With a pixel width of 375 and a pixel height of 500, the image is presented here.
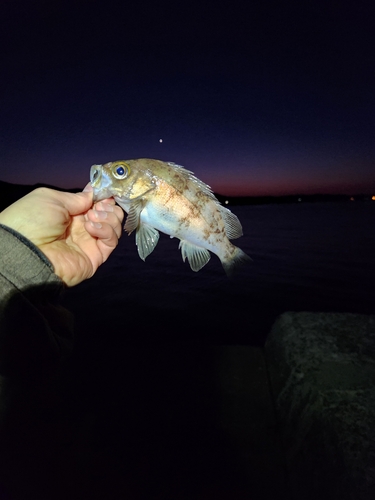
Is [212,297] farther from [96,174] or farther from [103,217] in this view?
[96,174]

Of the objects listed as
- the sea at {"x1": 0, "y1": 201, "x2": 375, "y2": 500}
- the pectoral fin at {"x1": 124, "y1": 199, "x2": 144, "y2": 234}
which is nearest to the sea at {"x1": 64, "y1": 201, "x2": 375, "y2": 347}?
the sea at {"x1": 0, "y1": 201, "x2": 375, "y2": 500}

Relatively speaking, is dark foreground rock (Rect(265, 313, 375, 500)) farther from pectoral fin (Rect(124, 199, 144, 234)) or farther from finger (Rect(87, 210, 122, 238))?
finger (Rect(87, 210, 122, 238))

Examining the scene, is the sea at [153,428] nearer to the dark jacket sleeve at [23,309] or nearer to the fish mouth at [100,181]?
the dark jacket sleeve at [23,309]

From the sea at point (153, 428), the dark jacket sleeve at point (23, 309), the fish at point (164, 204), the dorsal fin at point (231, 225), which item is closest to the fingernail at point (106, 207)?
the fish at point (164, 204)

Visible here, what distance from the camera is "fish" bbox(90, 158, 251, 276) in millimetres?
2963

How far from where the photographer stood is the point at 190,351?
559cm

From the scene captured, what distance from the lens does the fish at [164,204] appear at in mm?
2963

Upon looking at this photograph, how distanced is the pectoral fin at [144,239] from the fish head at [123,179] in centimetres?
35

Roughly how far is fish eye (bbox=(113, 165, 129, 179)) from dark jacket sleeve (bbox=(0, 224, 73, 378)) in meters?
1.07

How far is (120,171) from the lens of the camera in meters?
2.95

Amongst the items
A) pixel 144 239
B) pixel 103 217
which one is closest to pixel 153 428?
pixel 144 239

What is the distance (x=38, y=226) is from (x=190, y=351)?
372 cm

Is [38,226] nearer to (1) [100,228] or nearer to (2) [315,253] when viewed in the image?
(1) [100,228]

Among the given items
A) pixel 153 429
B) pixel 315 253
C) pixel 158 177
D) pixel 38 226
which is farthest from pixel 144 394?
pixel 315 253
